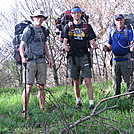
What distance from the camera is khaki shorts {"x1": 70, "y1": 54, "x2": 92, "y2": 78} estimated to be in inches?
187

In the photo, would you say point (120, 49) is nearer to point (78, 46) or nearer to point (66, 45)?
point (78, 46)

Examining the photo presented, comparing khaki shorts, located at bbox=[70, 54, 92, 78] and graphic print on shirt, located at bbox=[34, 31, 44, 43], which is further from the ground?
graphic print on shirt, located at bbox=[34, 31, 44, 43]

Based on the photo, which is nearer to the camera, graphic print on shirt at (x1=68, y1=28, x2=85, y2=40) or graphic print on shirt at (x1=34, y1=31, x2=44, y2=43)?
graphic print on shirt at (x1=34, y1=31, x2=44, y2=43)

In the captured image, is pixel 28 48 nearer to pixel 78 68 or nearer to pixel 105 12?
pixel 78 68

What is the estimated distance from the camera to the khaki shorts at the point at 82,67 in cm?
476

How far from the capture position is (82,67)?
15.8 feet

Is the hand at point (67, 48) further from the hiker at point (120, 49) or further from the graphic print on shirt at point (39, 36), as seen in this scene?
the hiker at point (120, 49)

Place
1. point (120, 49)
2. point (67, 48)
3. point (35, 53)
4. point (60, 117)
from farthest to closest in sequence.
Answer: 1. point (120, 49)
2. point (67, 48)
3. point (35, 53)
4. point (60, 117)

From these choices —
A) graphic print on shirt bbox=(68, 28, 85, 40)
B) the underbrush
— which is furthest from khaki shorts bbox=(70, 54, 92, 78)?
the underbrush

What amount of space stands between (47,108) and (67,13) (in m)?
2.29

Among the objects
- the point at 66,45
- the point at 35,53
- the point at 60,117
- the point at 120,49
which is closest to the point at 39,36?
the point at 35,53

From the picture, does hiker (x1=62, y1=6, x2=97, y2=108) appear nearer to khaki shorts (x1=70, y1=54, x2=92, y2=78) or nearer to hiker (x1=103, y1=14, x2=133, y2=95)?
khaki shorts (x1=70, y1=54, x2=92, y2=78)

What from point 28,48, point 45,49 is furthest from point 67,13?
point 28,48

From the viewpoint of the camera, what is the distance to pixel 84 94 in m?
6.06
